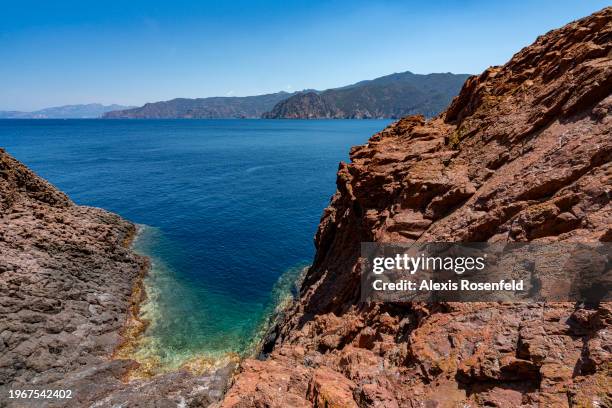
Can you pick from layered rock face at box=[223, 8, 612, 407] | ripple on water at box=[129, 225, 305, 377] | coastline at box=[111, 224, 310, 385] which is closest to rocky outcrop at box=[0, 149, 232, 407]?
coastline at box=[111, 224, 310, 385]

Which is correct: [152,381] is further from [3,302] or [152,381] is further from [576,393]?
[576,393]

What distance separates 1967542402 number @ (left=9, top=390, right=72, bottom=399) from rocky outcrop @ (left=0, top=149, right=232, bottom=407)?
35cm

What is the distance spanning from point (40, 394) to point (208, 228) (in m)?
41.1

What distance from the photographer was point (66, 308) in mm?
37406

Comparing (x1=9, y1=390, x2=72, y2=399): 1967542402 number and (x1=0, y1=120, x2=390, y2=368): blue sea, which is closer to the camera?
(x1=9, y1=390, x2=72, y2=399): 1967542402 number

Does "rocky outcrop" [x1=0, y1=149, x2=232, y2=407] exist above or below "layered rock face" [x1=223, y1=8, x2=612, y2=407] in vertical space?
below

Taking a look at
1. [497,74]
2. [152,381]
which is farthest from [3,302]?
[497,74]

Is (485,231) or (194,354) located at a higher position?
(485,231)

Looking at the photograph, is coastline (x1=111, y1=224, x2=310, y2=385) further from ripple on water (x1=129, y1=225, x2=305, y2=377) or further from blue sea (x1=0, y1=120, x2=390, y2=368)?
blue sea (x1=0, y1=120, x2=390, y2=368)

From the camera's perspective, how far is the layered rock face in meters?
11.8

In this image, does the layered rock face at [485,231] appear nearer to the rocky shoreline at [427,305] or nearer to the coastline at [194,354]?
the rocky shoreline at [427,305]

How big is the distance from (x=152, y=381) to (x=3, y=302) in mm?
18369

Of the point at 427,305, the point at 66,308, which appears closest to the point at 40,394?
the point at 66,308

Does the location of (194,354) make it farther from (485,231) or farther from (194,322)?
(485,231)
